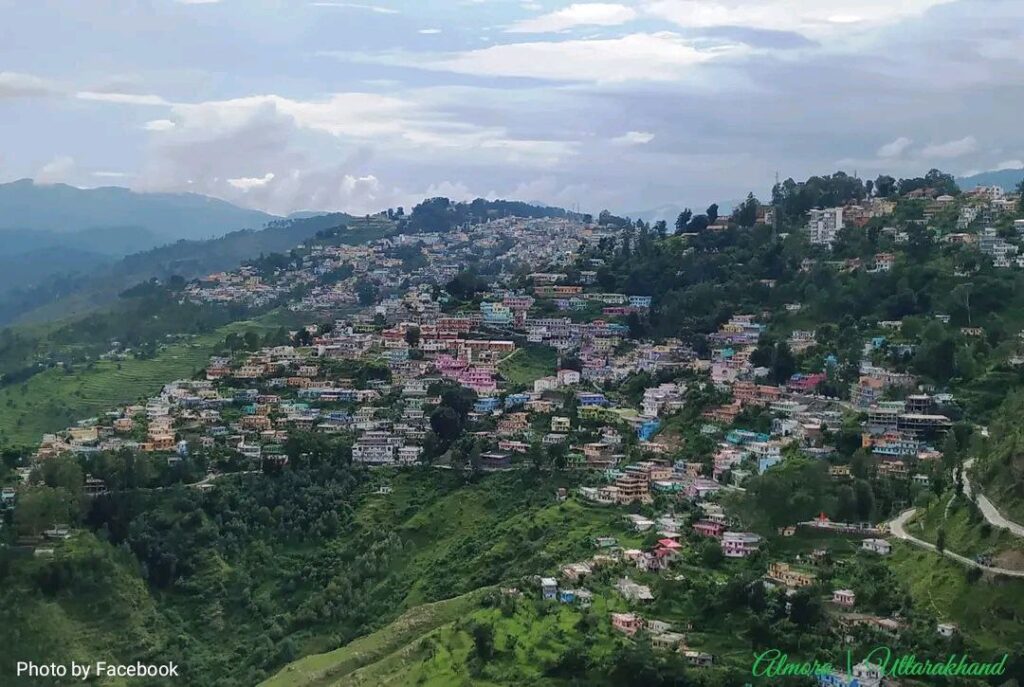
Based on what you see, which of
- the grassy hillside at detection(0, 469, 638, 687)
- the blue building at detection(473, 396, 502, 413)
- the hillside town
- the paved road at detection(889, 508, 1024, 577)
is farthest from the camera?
the blue building at detection(473, 396, 502, 413)

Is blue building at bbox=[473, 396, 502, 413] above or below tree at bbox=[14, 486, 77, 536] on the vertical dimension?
above

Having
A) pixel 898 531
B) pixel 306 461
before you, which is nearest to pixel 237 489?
pixel 306 461

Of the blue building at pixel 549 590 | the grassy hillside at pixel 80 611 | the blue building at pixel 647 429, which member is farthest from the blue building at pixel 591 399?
the grassy hillside at pixel 80 611

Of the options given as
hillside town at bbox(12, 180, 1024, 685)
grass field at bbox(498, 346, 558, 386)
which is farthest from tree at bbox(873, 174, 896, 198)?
grass field at bbox(498, 346, 558, 386)

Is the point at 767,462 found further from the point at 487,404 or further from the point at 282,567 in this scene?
the point at 282,567

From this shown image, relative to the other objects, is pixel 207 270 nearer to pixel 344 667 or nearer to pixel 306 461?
pixel 306 461

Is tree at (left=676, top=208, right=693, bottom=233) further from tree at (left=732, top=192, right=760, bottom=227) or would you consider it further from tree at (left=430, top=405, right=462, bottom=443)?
tree at (left=430, top=405, right=462, bottom=443)

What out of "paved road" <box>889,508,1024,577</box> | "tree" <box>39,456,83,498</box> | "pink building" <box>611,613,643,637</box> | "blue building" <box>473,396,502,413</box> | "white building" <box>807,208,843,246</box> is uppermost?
"white building" <box>807,208,843,246</box>
